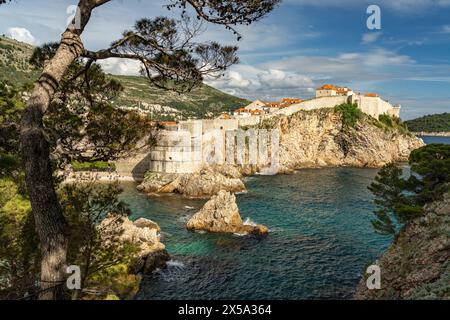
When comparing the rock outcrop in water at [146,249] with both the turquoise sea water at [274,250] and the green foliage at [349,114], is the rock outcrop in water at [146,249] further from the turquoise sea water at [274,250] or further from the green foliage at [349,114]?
the green foliage at [349,114]

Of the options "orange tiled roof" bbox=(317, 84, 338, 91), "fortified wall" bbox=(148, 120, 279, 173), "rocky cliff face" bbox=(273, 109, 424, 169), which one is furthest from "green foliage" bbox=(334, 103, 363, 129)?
"fortified wall" bbox=(148, 120, 279, 173)

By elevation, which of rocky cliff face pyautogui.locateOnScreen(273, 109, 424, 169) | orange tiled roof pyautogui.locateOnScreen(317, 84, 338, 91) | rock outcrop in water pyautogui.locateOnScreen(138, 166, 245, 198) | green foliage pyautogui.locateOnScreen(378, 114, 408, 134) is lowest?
rock outcrop in water pyautogui.locateOnScreen(138, 166, 245, 198)

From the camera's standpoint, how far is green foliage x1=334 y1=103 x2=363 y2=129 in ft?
252

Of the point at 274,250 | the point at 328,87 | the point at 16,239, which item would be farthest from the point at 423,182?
the point at 328,87

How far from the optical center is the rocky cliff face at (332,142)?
233 feet

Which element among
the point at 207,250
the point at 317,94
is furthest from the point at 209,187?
the point at 317,94

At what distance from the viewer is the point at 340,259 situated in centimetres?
2250

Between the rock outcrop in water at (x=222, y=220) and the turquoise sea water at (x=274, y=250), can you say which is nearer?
the turquoise sea water at (x=274, y=250)

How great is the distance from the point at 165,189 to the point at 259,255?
81.3 feet

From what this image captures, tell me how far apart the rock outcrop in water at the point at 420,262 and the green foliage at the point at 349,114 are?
64801 millimetres

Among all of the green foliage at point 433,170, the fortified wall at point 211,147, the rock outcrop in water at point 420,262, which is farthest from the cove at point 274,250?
the fortified wall at point 211,147

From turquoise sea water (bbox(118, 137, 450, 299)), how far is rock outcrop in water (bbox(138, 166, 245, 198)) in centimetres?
226

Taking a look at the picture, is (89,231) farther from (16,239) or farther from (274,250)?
(274,250)

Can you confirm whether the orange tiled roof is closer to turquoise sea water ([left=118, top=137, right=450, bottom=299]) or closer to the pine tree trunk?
turquoise sea water ([left=118, top=137, right=450, bottom=299])
